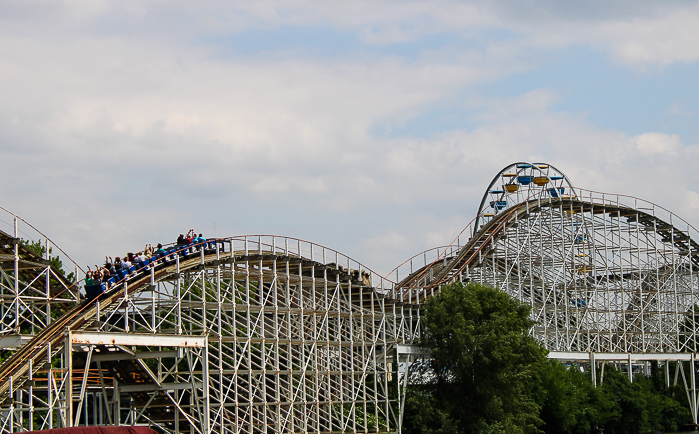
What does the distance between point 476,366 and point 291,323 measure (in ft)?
25.3

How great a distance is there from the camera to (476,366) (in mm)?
37688

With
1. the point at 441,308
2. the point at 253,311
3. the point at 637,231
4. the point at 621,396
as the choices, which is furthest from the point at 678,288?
the point at 253,311

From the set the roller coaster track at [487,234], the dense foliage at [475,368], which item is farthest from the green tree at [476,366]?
the roller coaster track at [487,234]

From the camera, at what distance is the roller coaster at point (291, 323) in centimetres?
2845

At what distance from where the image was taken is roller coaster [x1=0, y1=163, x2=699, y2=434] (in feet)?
93.4

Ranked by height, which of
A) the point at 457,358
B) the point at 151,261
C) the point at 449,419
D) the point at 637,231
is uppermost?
the point at 637,231

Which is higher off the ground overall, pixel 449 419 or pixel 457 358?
pixel 457 358

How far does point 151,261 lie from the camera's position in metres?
29.8

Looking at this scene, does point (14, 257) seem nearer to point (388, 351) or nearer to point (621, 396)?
point (388, 351)

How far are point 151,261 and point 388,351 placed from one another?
44.8ft

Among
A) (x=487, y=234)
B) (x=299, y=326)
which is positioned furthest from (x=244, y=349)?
(x=487, y=234)

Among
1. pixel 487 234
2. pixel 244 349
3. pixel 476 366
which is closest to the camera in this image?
pixel 244 349

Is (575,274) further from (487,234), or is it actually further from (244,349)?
(244,349)

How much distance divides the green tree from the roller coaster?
1468mm
